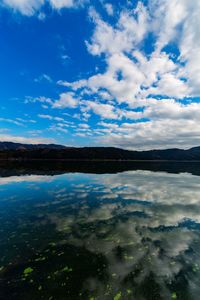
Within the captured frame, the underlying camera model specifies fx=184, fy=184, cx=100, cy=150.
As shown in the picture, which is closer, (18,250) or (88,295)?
(88,295)

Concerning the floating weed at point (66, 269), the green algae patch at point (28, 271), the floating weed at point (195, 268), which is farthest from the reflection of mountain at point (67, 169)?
the floating weed at point (195, 268)

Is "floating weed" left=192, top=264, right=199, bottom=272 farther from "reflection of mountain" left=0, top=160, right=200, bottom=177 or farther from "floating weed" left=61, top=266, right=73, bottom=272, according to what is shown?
"reflection of mountain" left=0, top=160, right=200, bottom=177

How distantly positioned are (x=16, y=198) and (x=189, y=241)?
2457cm

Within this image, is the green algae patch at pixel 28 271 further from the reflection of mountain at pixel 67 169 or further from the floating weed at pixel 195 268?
the reflection of mountain at pixel 67 169

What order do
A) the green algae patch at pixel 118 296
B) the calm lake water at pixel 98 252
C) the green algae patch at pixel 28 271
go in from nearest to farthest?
1. the green algae patch at pixel 118 296
2. the calm lake water at pixel 98 252
3. the green algae patch at pixel 28 271

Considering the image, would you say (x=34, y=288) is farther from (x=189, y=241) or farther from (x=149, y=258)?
(x=189, y=241)

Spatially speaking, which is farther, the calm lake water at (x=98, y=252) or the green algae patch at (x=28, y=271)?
the green algae patch at (x=28, y=271)

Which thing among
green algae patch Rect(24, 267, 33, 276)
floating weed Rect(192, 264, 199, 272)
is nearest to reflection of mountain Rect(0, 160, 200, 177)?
green algae patch Rect(24, 267, 33, 276)

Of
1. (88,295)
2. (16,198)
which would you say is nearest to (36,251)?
(88,295)

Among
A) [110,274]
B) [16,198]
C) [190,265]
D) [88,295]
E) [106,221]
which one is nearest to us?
[88,295]

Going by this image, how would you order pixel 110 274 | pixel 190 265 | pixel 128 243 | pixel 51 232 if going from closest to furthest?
pixel 110 274
pixel 190 265
pixel 128 243
pixel 51 232

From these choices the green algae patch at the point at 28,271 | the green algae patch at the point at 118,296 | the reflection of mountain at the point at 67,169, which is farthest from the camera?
the reflection of mountain at the point at 67,169

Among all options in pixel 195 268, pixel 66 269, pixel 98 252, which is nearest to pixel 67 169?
pixel 98 252

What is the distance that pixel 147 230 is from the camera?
17.8 m
